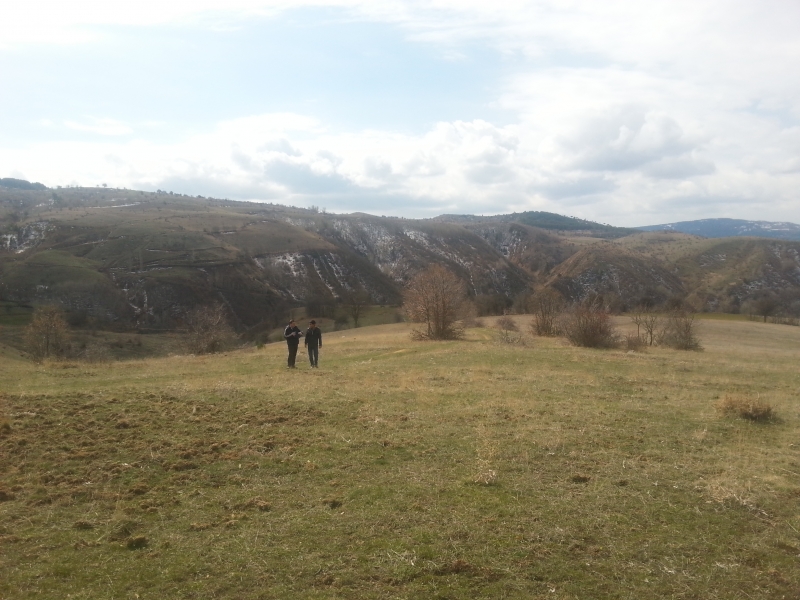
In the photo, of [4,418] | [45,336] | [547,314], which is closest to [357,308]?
[547,314]

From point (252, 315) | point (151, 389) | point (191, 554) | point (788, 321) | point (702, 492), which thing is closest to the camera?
point (191, 554)

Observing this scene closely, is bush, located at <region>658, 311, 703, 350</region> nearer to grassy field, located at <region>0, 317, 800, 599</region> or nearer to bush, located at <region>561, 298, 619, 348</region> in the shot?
bush, located at <region>561, 298, 619, 348</region>

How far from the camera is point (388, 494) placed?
10141 millimetres

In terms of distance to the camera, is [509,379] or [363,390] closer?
[363,390]

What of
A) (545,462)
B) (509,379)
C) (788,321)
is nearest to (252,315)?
(788,321)

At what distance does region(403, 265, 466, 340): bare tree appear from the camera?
51656mm

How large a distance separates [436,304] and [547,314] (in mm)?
13704

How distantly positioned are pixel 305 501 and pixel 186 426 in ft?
17.8

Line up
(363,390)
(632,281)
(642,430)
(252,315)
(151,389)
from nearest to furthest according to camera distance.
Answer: (642,430) < (151,389) < (363,390) < (252,315) < (632,281)

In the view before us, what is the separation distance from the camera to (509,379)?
73.6ft

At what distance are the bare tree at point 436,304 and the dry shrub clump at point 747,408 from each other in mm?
35021

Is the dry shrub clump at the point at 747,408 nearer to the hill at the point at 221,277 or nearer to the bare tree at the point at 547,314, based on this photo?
the bare tree at the point at 547,314

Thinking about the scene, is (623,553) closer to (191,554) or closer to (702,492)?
(702,492)

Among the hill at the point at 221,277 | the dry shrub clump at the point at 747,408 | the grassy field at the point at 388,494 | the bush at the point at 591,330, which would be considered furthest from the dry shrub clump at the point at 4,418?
the hill at the point at 221,277
